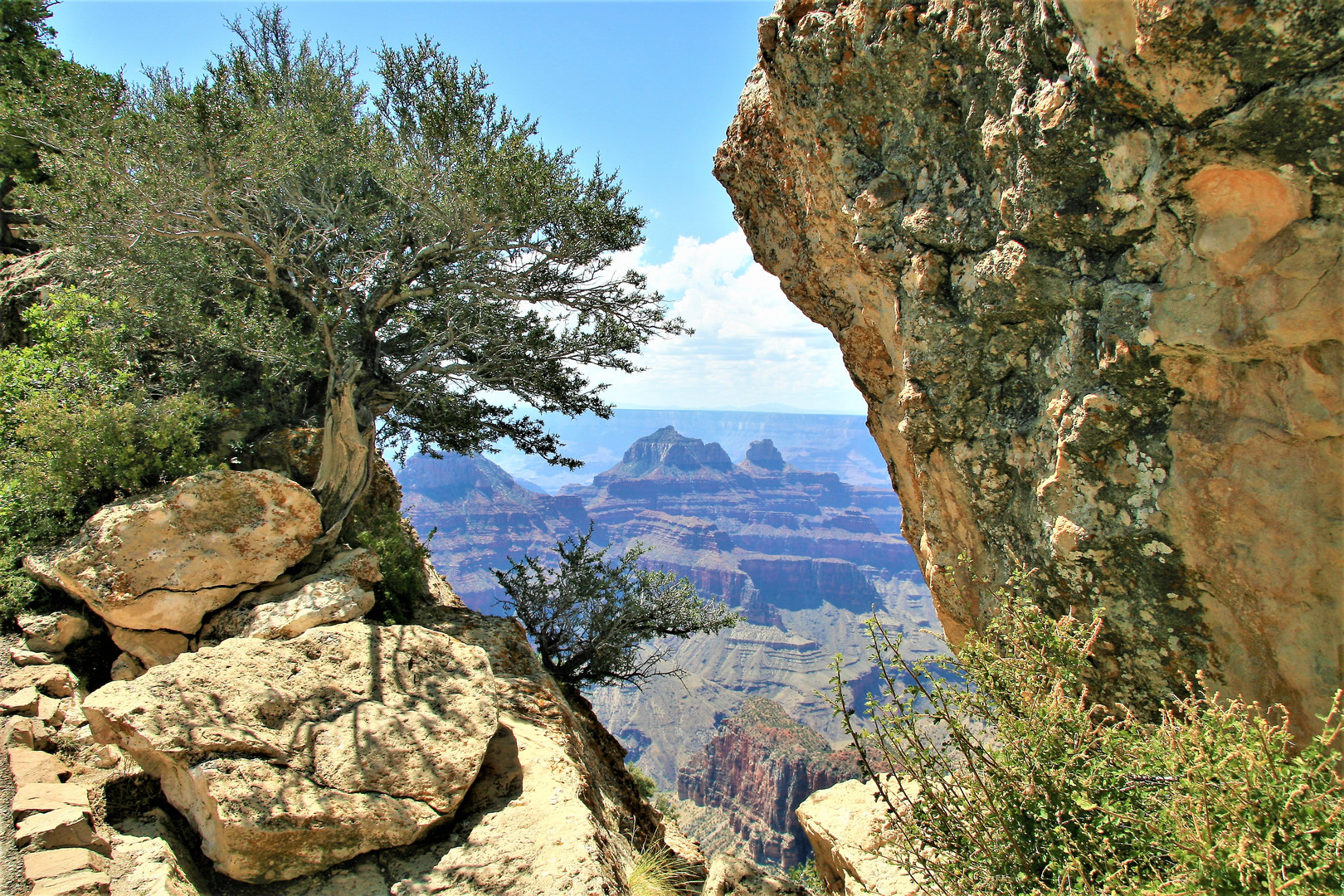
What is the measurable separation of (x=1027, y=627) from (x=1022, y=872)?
60.1 inches

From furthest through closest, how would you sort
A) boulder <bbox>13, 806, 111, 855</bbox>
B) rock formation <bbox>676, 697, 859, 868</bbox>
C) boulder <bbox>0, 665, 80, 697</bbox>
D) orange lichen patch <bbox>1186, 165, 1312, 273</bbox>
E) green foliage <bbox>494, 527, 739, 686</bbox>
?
1. rock formation <bbox>676, 697, 859, 868</bbox>
2. green foliage <bbox>494, 527, 739, 686</bbox>
3. boulder <bbox>0, 665, 80, 697</bbox>
4. boulder <bbox>13, 806, 111, 855</bbox>
5. orange lichen patch <bbox>1186, 165, 1312, 273</bbox>

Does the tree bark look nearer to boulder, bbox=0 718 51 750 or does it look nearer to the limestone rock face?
boulder, bbox=0 718 51 750

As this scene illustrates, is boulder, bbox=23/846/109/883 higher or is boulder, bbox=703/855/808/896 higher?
boulder, bbox=23/846/109/883

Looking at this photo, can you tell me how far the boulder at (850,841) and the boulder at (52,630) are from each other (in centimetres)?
827

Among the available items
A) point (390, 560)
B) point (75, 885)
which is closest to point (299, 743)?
point (75, 885)

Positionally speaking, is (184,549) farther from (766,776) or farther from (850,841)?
(766,776)

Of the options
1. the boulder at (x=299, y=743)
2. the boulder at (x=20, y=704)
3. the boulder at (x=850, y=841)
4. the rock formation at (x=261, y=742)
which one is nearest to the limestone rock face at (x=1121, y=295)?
the boulder at (x=850, y=841)

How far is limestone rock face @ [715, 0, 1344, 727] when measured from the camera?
12.0ft

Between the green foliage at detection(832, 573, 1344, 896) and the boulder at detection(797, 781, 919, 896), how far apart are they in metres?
1.19

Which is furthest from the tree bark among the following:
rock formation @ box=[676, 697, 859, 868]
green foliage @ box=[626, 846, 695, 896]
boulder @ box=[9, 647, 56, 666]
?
rock formation @ box=[676, 697, 859, 868]

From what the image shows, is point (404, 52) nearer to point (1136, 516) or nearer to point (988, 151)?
point (988, 151)

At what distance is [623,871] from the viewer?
535 cm

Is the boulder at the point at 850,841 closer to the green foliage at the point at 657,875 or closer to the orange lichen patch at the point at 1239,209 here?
the green foliage at the point at 657,875

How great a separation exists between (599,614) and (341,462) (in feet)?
18.1
